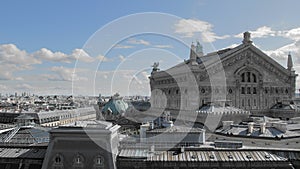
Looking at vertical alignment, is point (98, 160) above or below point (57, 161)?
above

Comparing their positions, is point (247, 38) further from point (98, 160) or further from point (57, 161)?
point (57, 161)

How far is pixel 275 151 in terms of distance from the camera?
35500mm

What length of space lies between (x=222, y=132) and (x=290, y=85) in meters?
27.8

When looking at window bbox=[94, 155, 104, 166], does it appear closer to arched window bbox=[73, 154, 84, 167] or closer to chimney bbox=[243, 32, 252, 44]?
arched window bbox=[73, 154, 84, 167]

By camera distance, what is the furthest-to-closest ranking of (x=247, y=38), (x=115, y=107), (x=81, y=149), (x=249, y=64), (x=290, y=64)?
(x=115, y=107) < (x=290, y=64) < (x=247, y=38) < (x=249, y=64) < (x=81, y=149)

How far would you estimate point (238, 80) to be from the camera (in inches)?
2643

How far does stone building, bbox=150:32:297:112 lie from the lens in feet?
213

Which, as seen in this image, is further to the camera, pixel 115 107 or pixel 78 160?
pixel 115 107

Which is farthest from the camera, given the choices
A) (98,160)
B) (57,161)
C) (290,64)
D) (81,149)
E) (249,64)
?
(290,64)

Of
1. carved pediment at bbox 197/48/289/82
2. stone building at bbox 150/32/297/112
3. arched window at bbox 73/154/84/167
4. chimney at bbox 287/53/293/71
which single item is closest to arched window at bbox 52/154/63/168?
arched window at bbox 73/154/84/167

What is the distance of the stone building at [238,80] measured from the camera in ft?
213

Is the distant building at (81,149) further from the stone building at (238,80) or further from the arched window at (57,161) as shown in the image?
the stone building at (238,80)

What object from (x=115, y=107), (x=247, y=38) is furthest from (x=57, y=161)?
(x=115, y=107)

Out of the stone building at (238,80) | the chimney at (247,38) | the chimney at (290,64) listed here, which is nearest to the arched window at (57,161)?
the stone building at (238,80)
